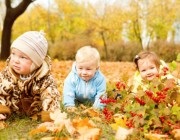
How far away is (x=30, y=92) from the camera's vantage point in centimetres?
423

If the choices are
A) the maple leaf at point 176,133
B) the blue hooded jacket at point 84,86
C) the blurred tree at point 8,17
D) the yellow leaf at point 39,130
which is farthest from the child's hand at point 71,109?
the blurred tree at point 8,17

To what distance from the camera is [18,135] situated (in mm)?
3432

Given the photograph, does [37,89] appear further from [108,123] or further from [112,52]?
[112,52]

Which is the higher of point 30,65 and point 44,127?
point 30,65

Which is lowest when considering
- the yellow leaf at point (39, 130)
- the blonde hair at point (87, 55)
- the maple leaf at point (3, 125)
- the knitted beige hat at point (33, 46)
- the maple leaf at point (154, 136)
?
the maple leaf at point (154, 136)

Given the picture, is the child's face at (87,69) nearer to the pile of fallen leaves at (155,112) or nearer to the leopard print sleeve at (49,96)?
the leopard print sleeve at (49,96)

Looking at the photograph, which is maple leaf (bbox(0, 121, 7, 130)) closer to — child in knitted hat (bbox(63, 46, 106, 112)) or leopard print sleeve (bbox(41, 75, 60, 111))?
leopard print sleeve (bbox(41, 75, 60, 111))

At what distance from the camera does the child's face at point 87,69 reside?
16.1ft

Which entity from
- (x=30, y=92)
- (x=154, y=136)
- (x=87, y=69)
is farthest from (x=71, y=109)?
(x=154, y=136)

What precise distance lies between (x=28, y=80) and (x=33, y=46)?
321 mm

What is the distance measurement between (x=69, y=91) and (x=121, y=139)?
84.7 inches

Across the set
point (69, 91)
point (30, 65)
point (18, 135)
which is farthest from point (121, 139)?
point (69, 91)

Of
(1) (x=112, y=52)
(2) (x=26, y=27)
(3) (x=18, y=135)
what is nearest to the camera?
(3) (x=18, y=135)

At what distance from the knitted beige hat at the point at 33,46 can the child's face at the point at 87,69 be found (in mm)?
796
